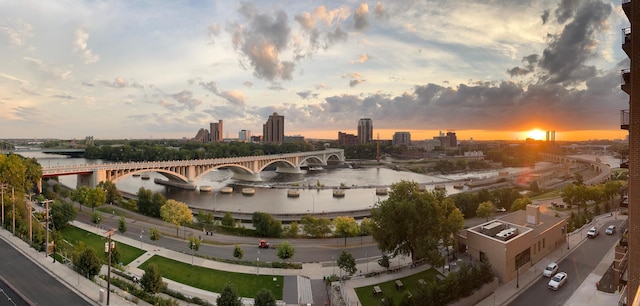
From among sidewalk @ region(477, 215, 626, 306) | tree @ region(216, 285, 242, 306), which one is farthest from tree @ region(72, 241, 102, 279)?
sidewalk @ region(477, 215, 626, 306)

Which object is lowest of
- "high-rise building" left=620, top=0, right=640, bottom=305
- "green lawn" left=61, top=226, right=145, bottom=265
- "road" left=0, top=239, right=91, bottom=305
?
"green lawn" left=61, top=226, right=145, bottom=265

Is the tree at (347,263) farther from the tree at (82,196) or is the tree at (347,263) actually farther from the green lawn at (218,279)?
the tree at (82,196)

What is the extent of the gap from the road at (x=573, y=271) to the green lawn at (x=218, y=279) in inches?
460

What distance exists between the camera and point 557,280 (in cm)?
1745

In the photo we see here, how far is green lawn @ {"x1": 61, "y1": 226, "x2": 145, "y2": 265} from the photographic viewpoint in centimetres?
2169

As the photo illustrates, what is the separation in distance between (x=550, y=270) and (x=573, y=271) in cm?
148

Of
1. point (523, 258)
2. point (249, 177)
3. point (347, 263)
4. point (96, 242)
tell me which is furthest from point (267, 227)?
→ point (249, 177)

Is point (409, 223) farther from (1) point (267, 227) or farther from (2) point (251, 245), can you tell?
(1) point (267, 227)

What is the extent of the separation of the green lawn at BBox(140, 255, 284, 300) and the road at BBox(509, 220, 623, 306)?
38.4ft

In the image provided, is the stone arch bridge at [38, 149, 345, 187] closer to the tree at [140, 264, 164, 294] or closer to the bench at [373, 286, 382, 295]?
the tree at [140, 264, 164, 294]

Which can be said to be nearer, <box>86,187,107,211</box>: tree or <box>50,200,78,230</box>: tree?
<box>50,200,78,230</box>: tree

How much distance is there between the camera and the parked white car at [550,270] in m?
18.8

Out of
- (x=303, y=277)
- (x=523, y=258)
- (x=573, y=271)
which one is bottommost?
(x=303, y=277)

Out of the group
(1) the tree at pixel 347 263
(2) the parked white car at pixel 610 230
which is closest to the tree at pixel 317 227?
(1) the tree at pixel 347 263
